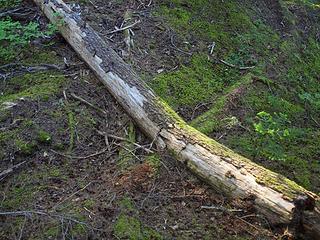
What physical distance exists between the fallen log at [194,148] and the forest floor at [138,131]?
0.50 ft

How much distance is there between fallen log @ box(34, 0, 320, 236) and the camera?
3.71m

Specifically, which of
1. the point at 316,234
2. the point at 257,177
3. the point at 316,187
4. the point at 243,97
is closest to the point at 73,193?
the point at 257,177

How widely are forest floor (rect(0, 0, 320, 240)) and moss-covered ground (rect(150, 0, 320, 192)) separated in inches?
1.1

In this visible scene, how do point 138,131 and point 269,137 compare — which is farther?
point 269,137

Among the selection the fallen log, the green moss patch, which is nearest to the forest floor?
the green moss patch

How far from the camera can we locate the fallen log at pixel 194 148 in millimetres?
3713

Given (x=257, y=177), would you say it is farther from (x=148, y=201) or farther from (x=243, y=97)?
(x=243, y=97)

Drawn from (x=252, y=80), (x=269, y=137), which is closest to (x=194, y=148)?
(x=269, y=137)

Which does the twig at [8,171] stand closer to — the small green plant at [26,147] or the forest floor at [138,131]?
the forest floor at [138,131]

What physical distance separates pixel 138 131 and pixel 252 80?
9.23ft

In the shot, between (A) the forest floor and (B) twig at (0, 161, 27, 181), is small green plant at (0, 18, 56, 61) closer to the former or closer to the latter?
(A) the forest floor

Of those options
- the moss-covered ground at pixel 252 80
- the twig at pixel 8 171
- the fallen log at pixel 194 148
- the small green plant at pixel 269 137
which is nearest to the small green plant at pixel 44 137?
the twig at pixel 8 171

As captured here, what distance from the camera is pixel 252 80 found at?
702cm

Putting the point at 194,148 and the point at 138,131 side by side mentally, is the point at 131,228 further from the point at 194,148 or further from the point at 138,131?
the point at 138,131
